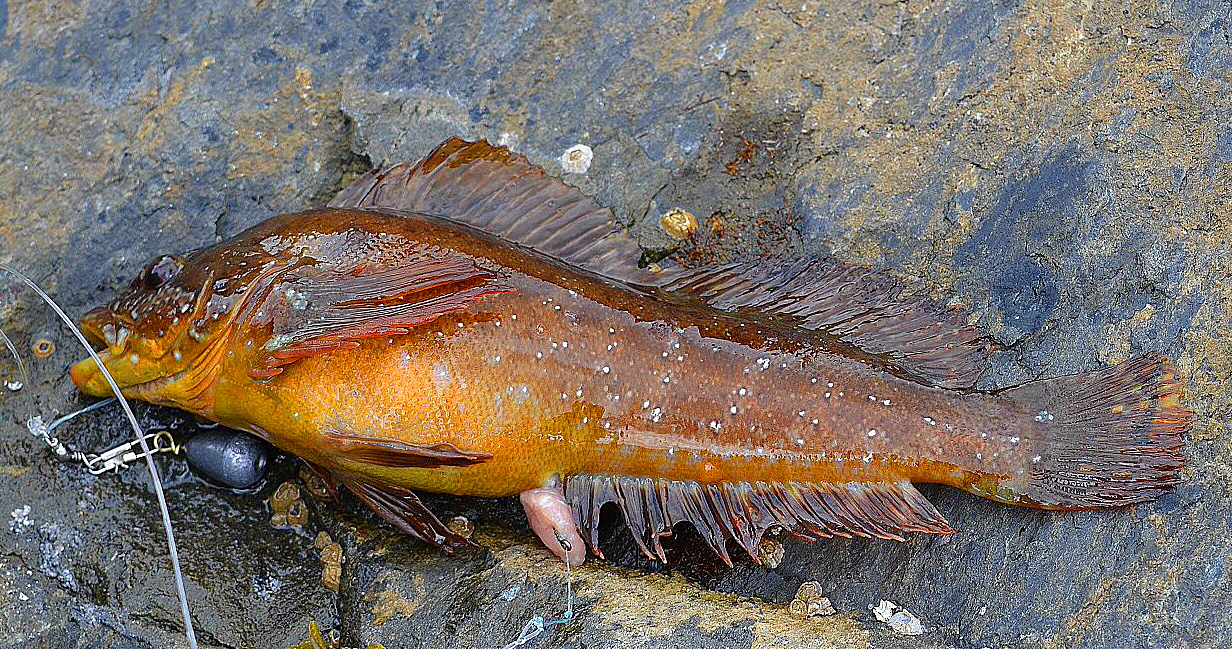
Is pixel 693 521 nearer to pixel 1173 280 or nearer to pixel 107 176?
pixel 1173 280

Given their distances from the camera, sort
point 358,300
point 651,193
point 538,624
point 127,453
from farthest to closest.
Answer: point 651,193
point 127,453
point 358,300
point 538,624

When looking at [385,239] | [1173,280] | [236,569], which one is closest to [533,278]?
[385,239]

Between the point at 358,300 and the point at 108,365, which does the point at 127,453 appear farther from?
the point at 358,300

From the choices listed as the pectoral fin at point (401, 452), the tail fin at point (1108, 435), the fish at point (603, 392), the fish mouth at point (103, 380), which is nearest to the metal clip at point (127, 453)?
the fish mouth at point (103, 380)

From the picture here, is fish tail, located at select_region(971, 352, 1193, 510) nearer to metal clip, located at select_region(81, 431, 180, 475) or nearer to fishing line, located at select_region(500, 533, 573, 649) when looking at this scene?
fishing line, located at select_region(500, 533, 573, 649)

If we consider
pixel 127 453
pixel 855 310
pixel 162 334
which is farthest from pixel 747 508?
pixel 127 453

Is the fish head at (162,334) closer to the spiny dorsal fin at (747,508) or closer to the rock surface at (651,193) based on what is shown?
the rock surface at (651,193)
